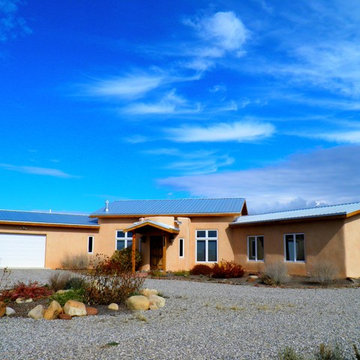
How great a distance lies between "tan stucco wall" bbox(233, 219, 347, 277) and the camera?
1855 cm

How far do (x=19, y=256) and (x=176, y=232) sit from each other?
932 centimetres

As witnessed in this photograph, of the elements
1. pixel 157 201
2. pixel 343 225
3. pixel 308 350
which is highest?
pixel 157 201

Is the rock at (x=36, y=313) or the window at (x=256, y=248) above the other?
the window at (x=256, y=248)

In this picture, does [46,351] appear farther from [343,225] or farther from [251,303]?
[343,225]

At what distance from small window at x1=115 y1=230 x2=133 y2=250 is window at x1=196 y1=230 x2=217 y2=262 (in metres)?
4.34

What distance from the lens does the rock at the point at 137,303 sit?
1066cm

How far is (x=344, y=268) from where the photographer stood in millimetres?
18109

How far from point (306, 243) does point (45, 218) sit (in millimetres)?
16017

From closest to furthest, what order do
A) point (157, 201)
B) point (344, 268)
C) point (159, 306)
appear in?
point (159, 306) → point (344, 268) → point (157, 201)

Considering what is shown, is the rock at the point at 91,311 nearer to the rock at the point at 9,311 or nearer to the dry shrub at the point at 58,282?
the rock at the point at 9,311

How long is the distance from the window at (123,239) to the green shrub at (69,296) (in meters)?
15.4

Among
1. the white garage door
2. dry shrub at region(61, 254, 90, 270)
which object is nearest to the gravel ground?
dry shrub at region(61, 254, 90, 270)

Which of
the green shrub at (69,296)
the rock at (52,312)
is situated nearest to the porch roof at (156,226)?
the green shrub at (69,296)

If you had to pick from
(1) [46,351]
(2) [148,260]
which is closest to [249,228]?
(2) [148,260]
